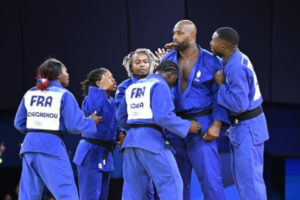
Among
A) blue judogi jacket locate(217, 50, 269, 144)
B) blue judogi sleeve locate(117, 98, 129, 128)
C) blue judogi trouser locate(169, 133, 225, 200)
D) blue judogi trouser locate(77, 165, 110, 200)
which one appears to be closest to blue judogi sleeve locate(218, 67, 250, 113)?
blue judogi jacket locate(217, 50, 269, 144)

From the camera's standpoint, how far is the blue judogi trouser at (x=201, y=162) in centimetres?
416

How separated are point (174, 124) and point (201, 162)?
46cm

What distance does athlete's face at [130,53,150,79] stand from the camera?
5.10 m

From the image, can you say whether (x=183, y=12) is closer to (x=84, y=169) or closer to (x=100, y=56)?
(x=100, y=56)

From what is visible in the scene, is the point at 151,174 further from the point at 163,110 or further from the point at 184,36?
the point at 184,36

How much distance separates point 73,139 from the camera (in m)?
8.18

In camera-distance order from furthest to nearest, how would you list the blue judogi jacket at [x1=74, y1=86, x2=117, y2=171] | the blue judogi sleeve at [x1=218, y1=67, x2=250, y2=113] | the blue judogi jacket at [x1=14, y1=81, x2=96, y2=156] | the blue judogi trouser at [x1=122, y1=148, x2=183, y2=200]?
the blue judogi jacket at [x1=74, y1=86, x2=117, y2=171] → the blue judogi jacket at [x1=14, y1=81, x2=96, y2=156] → the blue judogi sleeve at [x1=218, y1=67, x2=250, y2=113] → the blue judogi trouser at [x1=122, y1=148, x2=183, y2=200]

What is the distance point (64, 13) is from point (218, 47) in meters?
4.14

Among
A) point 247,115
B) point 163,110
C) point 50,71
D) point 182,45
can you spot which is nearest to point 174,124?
point 163,110

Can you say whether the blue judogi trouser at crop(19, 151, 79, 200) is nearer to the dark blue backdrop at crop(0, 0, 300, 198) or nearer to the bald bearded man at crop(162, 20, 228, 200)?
the bald bearded man at crop(162, 20, 228, 200)

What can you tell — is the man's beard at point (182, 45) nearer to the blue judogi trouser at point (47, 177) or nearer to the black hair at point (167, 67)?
the black hair at point (167, 67)

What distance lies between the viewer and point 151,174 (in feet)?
12.9

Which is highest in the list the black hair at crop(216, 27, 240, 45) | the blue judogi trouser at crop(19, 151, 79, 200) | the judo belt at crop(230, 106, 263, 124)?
the black hair at crop(216, 27, 240, 45)

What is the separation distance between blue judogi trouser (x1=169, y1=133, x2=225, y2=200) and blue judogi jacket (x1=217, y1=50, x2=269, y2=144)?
26 centimetres
